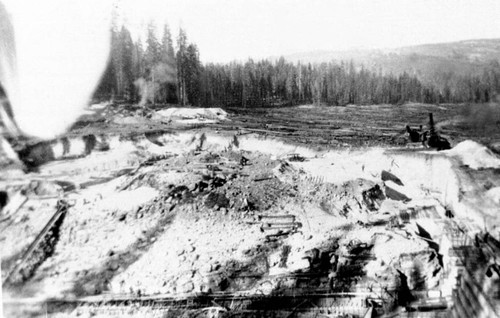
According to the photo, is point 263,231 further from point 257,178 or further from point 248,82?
point 248,82

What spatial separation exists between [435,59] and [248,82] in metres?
2.70

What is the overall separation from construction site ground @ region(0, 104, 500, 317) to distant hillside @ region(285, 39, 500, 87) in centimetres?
43

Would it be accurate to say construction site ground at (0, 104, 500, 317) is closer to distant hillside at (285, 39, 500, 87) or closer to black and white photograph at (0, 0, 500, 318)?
black and white photograph at (0, 0, 500, 318)

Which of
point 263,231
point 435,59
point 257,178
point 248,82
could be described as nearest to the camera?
point 435,59

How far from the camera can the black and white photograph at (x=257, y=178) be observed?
4477 millimetres

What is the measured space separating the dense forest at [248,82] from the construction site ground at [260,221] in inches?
8.7

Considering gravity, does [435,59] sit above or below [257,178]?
above

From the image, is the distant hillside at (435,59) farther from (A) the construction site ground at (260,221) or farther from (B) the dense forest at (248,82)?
(A) the construction site ground at (260,221)

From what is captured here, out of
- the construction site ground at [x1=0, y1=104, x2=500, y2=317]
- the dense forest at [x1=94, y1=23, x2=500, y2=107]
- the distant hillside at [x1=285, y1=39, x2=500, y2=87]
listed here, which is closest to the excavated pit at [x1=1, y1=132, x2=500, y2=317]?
the construction site ground at [x1=0, y1=104, x2=500, y2=317]

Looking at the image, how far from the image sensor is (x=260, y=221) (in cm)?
506

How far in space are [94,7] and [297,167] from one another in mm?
3340

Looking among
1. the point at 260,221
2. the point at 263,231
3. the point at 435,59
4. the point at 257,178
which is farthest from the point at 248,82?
the point at 435,59

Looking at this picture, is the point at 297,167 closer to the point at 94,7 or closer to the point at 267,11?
the point at 267,11

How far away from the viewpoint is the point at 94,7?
461 centimetres
